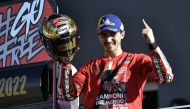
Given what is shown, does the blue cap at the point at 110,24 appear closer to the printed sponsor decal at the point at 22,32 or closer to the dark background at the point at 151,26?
Answer: the dark background at the point at 151,26

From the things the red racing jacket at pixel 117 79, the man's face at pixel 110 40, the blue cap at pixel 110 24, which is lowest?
the red racing jacket at pixel 117 79

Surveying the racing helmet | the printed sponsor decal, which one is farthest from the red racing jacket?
the printed sponsor decal

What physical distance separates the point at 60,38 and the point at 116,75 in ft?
1.13

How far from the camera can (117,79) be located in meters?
3.69

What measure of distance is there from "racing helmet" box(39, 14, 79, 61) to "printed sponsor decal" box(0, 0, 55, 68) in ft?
3.42

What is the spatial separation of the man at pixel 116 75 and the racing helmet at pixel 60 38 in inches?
4.8

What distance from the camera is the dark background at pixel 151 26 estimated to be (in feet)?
14.1

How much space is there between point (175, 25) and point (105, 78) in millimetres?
863

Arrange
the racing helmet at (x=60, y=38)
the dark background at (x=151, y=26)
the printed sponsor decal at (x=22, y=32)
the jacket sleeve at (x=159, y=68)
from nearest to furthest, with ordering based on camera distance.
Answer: the jacket sleeve at (x=159, y=68)
the racing helmet at (x=60, y=38)
the dark background at (x=151, y=26)
the printed sponsor decal at (x=22, y=32)

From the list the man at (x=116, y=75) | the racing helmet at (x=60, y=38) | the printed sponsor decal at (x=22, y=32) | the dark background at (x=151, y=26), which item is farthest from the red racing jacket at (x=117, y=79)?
the printed sponsor decal at (x=22, y=32)

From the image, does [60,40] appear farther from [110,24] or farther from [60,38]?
[110,24]

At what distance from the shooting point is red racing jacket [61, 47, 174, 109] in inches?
142

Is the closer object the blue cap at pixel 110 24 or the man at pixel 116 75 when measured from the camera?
the man at pixel 116 75

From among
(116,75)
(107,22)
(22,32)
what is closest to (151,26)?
(107,22)
